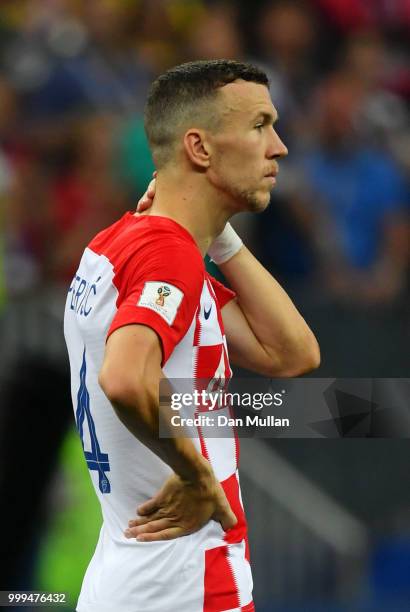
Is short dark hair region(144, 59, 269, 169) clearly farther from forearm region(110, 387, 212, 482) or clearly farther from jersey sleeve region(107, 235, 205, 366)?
forearm region(110, 387, 212, 482)

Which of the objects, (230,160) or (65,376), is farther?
(65,376)

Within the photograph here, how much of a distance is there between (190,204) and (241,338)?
0.63m

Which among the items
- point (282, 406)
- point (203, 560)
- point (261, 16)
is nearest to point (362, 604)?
point (282, 406)

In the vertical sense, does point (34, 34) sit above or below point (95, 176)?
above

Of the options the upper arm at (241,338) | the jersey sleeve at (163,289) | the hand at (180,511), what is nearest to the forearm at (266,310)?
the upper arm at (241,338)

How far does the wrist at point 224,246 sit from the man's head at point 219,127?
0.35 m

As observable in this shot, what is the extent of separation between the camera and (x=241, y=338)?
4.06 metres

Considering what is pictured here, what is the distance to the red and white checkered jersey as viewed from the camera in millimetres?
3385

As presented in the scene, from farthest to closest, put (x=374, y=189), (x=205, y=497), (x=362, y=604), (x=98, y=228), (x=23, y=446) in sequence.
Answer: (x=374, y=189) → (x=98, y=228) → (x=362, y=604) → (x=23, y=446) → (x=205, y=497)

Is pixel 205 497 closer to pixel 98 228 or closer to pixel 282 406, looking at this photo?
pixel 282 406

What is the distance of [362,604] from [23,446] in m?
2.22

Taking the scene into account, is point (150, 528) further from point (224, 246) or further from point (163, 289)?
point (224, 246)

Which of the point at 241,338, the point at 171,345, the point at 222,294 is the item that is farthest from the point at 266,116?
the point at 171,345

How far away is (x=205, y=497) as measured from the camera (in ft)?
10.8
